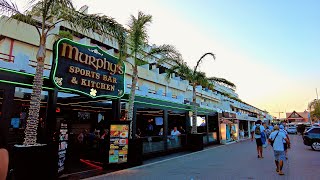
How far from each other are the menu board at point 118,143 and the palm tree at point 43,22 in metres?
3.34

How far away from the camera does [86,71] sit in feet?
33.5

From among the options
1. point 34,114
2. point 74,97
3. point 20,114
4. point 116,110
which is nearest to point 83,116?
point 20,114

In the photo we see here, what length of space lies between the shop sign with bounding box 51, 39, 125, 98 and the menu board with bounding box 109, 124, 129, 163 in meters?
1.73

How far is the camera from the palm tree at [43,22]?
7.19 meters

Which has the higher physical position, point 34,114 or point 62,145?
point 34,114

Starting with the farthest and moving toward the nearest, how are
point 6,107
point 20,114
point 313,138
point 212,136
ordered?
point 212,136 → point 313,138 → point 20,114 → point 6,107

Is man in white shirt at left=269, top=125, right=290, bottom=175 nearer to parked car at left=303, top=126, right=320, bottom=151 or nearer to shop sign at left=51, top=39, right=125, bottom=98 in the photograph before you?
shop sign at left=51, top=39, right=125, bottom=98

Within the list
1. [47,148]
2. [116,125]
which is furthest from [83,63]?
[47,148]

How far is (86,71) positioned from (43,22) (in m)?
2.85

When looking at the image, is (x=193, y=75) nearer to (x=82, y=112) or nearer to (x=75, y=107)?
(x=75, y=107)

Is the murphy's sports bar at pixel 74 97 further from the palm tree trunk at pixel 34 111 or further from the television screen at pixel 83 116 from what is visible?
the television screen at pixel 83 116

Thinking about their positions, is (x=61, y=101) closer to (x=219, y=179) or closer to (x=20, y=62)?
(x=20, y=62)

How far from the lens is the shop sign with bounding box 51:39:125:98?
9078 mm

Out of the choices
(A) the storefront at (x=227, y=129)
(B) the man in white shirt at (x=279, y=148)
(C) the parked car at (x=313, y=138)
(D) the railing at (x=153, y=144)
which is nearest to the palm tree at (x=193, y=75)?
(D) the railing at (x=153, y=144)
